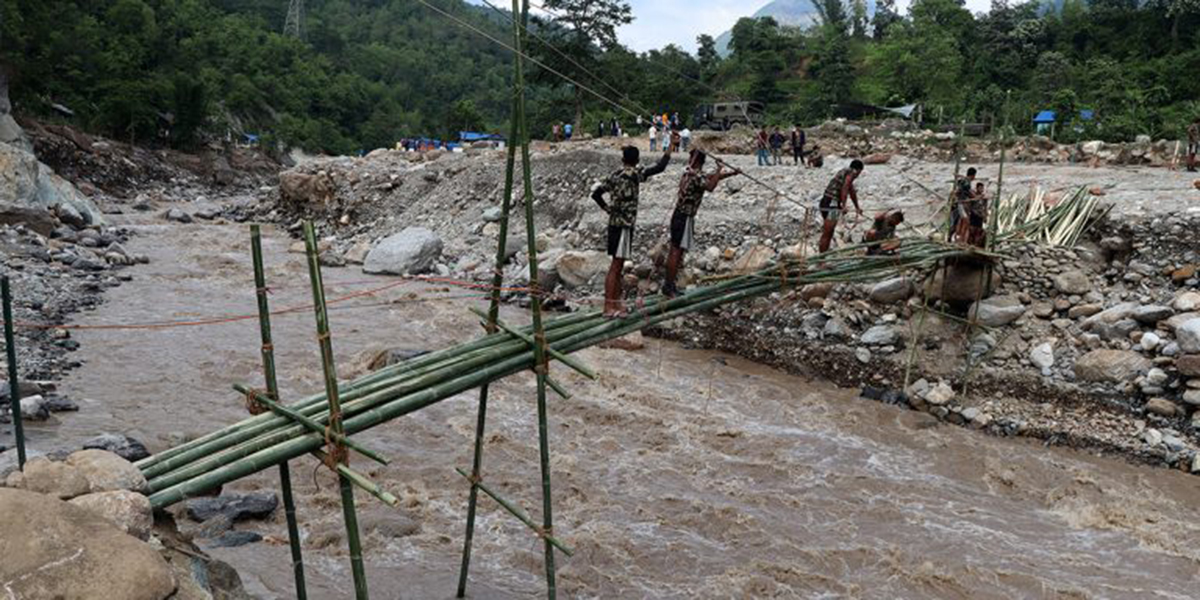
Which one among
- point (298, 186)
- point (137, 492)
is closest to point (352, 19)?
point (298, 186)

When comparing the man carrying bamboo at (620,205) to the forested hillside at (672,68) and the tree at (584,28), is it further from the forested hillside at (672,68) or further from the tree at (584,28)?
the tree at (584,28)

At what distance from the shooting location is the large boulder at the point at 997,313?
8.94 m

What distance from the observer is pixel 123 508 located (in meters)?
3.04

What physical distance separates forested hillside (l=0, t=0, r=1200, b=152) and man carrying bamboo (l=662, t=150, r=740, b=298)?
27.0ft

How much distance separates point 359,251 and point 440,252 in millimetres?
2181

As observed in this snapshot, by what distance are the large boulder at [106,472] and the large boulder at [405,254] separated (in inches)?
449

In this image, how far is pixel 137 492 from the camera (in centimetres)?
318

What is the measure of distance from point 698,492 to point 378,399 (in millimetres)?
3749

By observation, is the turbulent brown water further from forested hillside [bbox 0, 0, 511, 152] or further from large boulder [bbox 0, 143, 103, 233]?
forested hillside [bbox 0, 0, 511, 152]

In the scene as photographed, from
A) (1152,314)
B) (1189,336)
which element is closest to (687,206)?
(1189,336)

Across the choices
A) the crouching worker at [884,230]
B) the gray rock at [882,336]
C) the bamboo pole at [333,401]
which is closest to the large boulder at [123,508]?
the bamboo pole at [333,401]

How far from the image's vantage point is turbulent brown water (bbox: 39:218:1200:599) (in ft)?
17.9

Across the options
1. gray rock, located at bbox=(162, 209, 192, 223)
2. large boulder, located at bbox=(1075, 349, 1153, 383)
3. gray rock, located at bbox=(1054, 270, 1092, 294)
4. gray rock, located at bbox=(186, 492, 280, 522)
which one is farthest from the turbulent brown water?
gray rock, located at bbox=(162, 209, 192, 223)

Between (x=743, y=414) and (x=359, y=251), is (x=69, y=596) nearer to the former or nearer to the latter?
(x=743, y=414)
